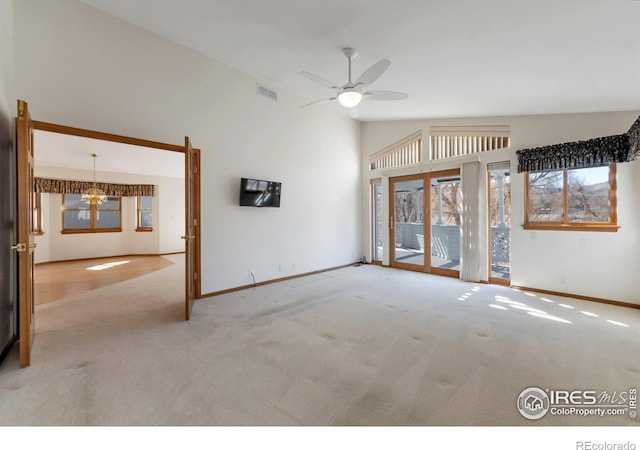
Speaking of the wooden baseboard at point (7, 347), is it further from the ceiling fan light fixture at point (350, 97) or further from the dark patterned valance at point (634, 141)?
the dark patterned valance at point (634, 141)

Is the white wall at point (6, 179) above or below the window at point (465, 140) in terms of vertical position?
below

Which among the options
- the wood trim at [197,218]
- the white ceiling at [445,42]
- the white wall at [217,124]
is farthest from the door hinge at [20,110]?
the wood trim at [197,218]

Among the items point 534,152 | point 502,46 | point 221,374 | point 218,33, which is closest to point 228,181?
point 218,33

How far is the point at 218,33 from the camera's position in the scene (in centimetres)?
351

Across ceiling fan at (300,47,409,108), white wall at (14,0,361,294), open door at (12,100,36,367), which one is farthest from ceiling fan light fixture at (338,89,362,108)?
open door at (12,100,36,367)

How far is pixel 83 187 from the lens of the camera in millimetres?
8062

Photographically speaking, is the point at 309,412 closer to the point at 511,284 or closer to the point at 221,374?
the point at 221,374

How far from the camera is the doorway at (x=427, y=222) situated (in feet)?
18.9

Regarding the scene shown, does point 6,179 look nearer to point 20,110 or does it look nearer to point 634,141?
point 20,110

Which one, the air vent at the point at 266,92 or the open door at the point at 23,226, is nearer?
the open door at the point at 23,226

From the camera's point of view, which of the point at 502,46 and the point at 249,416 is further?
the point at 502,46

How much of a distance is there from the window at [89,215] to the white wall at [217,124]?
663 cm
